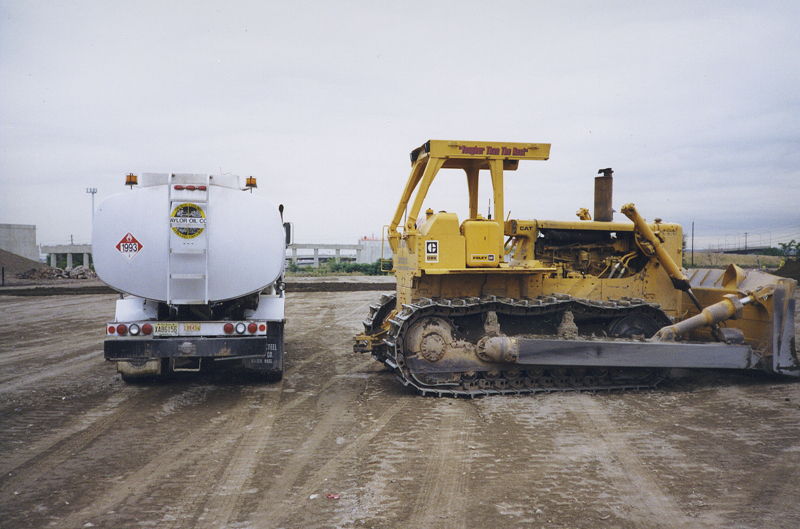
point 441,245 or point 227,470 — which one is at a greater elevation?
point 441,245

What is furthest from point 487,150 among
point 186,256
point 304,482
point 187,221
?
point 304,482

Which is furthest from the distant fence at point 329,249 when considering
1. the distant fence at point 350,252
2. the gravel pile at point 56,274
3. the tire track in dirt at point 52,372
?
the tire track in dirt at point 52,372

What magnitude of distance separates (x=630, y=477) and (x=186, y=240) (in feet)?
17.8

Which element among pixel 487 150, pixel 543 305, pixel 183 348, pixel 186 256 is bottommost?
pixel 183 348

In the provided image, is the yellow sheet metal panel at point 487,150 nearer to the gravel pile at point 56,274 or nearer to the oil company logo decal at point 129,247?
the oil company logo decal at point 129,247

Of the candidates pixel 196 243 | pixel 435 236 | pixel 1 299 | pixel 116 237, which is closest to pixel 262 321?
pixel 196 243

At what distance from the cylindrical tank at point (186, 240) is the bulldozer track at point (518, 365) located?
1.95 metres

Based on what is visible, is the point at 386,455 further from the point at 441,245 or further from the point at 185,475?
the point at 441,245

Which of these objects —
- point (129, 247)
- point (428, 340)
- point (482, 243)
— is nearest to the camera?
point (129, 247)

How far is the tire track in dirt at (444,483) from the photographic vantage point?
3787 mm

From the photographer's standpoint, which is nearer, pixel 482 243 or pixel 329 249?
pixel 482 243

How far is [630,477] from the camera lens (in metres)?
4.46

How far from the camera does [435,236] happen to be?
7.15 m

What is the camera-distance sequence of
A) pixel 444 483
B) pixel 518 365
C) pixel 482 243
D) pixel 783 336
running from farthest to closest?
pixel 783 336 → pixel 482 243 → pixel 518 365 → pixel 444 483
